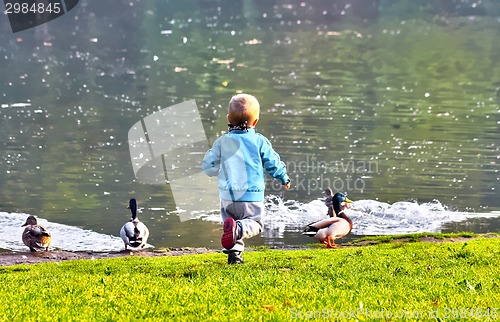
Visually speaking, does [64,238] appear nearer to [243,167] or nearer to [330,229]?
[330,229]

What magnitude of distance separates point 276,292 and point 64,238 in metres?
14.8

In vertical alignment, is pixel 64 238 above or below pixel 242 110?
below

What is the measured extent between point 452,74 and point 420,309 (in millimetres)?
70293

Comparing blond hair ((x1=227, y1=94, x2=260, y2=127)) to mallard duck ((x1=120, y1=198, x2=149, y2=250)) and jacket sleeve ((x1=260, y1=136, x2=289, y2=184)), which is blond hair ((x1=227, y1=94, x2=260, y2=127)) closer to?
jacket sleeve ((x1=260, y1=136, x2=289, y2=184))

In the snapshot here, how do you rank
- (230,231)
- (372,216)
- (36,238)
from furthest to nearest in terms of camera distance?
(372,216), (36,238), (230,231)

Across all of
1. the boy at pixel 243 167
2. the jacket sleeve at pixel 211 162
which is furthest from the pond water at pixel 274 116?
the boy at pixel 243 167

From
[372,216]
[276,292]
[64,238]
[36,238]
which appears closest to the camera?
[276,292]

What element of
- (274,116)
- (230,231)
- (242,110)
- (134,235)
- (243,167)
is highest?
(242,110)

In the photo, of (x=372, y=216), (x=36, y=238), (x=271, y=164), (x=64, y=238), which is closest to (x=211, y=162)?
(x=271, y=164)

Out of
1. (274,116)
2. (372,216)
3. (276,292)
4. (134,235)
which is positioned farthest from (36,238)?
(274,116)

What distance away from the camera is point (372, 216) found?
86.7ft

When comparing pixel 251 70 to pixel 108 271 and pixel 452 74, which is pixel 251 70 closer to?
pixel 452 74

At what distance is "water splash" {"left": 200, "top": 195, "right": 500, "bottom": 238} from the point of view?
2486 cm

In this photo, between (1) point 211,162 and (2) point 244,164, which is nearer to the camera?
(2) point 244,164
